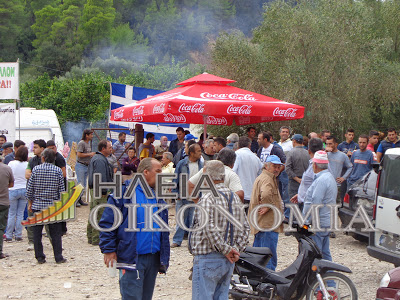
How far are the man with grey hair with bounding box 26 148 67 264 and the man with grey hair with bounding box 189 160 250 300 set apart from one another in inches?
163

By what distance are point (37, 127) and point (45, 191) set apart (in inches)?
355

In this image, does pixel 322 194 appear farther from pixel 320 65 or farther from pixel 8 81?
pixel 320 65

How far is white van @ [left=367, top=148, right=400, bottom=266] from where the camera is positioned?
711 centimetres

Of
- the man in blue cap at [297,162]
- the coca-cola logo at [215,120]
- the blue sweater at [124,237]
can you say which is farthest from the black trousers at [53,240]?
the coca-cola logo at [215,120]

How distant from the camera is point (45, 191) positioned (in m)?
8.50

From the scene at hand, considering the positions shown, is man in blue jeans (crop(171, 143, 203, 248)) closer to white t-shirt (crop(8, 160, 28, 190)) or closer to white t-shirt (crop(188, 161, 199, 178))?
white t-shirt (crop(188, 161, 199, 178))

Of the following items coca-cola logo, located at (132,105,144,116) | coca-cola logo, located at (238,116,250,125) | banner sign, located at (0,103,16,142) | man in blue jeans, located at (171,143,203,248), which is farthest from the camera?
banner sign, located at (0,103,16,142)

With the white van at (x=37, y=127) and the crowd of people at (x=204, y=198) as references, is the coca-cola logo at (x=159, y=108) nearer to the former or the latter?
the crowd of people at (x=204, y=198)

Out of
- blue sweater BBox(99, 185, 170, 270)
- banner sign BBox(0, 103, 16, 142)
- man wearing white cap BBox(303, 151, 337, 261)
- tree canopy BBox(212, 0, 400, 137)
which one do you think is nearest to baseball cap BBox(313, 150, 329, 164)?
man wearing white cap BBox(303, 151, 337, 261)

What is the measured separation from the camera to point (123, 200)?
15.5 feet

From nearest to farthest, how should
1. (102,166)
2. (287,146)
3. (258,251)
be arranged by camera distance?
(258,251) → (102,166) → (287,146)

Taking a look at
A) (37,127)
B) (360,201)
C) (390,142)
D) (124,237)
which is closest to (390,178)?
(360,201)

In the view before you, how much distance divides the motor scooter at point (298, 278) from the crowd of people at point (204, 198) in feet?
2.28

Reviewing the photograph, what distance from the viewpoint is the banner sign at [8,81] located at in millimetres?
13102
